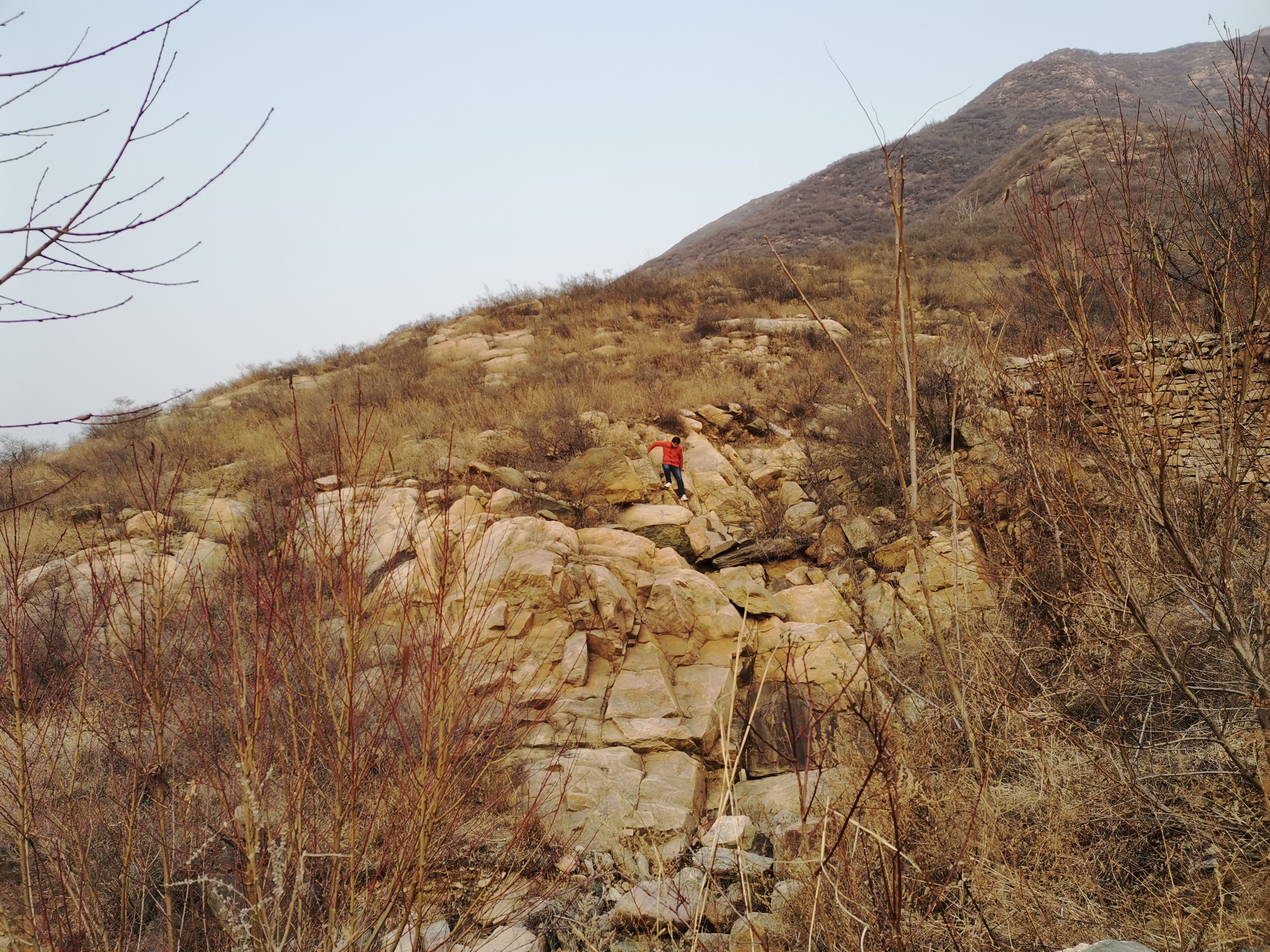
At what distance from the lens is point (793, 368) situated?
40.5ft

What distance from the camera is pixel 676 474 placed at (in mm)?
8445

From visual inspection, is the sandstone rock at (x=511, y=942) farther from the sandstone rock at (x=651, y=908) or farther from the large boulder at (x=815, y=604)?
the large boulder at (x=815, y=604)

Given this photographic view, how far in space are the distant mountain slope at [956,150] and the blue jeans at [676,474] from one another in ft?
73.5

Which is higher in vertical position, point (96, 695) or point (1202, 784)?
point (96, 695)

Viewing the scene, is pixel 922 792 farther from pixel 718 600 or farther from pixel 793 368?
pixel 793 368

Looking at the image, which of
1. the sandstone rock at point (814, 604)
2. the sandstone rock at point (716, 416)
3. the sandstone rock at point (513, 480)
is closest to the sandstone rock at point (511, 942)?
the sandstone rock at point (814, 604)

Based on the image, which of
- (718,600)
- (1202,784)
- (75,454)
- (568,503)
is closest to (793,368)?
(568,503)

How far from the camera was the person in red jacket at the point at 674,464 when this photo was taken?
838 cm

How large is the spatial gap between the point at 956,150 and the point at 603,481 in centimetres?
4148

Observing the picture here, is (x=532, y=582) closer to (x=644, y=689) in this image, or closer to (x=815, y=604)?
(x=644, y=689)

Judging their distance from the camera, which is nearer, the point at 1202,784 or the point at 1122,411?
the point at 1122,411

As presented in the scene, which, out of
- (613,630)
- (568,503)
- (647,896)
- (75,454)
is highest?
(75,454)

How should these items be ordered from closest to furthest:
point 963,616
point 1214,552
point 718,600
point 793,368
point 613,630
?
point 1214,552, point 963,616, point 613,630, point 718,600, point 793,368

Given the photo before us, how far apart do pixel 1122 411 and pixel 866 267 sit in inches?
706
